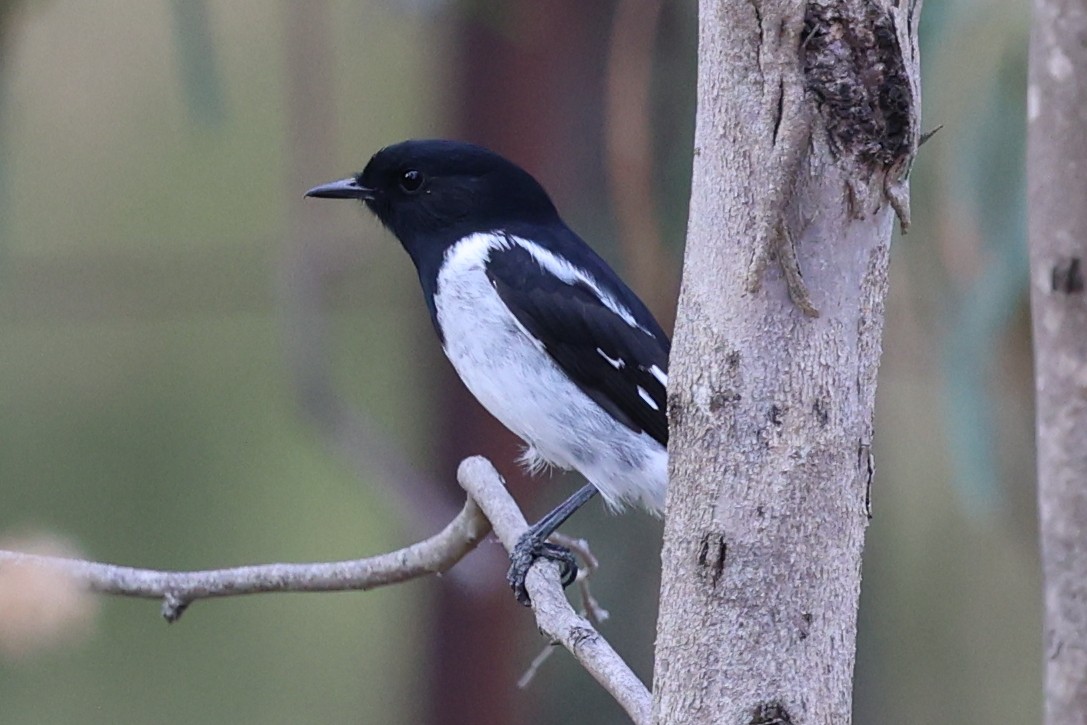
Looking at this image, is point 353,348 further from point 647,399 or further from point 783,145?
point 783,145

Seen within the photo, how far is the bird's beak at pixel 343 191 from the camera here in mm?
2469

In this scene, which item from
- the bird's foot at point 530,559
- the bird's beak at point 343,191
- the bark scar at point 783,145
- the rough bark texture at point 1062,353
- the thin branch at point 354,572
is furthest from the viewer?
the bird's beak at point 343,191

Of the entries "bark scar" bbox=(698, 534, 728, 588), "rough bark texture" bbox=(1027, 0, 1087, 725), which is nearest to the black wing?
"bark scar" bbox=(698, 534, 728, 588)

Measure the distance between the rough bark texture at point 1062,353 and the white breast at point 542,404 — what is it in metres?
1.41

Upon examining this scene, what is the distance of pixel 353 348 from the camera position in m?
5.32

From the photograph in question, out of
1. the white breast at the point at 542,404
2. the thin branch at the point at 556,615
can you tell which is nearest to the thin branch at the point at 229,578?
the thin branch at the point at 556,615

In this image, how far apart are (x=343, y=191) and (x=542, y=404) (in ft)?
1.75

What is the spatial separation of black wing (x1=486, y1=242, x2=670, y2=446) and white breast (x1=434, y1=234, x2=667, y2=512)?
0.05 ft

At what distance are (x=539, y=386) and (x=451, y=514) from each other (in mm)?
1114

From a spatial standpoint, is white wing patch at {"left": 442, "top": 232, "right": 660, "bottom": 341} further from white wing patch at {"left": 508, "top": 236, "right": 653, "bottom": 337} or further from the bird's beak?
the bird's beak

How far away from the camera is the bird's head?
2.47m

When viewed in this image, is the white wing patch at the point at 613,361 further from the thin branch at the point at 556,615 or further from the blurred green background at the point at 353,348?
the blurred green background at the point at 353,348

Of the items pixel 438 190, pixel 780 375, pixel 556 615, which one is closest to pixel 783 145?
pixel 780 375

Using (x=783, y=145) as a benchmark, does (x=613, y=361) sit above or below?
below
